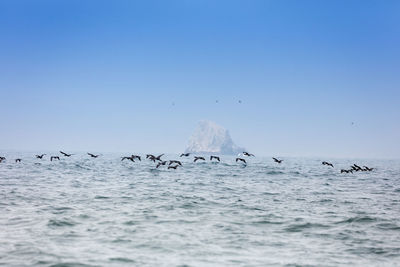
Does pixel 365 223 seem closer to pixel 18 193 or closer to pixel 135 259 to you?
pixel 135 259

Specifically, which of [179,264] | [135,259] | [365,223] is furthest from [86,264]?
[365,223]

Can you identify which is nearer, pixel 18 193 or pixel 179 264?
pixel 179 264

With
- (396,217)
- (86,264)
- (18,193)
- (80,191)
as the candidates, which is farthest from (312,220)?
(18,193)

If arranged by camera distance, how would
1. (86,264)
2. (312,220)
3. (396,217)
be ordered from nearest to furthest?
1. (86,264)
2. (312,220)
3. (396,217)

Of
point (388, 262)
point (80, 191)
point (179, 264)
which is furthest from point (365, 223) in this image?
point (80, 191)

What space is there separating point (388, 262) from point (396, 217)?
27.9 feet

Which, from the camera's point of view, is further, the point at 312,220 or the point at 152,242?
the point at 312,220

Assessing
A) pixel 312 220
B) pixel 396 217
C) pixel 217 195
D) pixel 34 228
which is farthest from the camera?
pixel 217 195

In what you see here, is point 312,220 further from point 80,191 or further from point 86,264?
point 80,191

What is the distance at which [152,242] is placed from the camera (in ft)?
45.0

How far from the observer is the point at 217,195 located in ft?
91.0

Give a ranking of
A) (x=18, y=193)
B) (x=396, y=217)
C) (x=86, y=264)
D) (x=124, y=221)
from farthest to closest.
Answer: (x=18, y=193), (x=396, y=217), (x=124, y=221), (x=86, y=264)

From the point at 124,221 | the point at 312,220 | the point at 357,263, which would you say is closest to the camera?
the point at 357,263

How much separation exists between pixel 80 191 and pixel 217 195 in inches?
372
